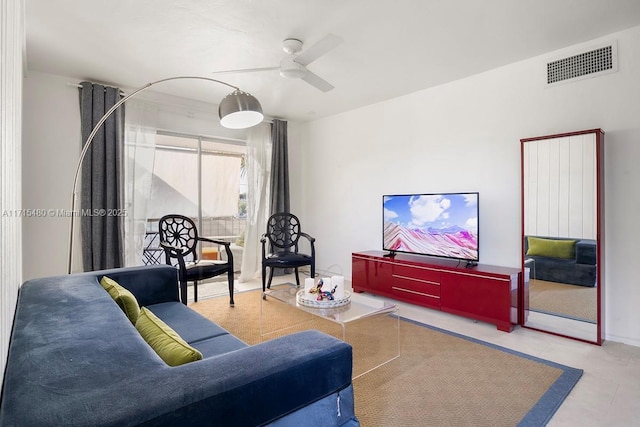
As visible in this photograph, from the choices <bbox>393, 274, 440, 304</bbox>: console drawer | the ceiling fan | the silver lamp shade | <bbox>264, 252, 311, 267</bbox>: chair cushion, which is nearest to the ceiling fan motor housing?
the ceiling fan

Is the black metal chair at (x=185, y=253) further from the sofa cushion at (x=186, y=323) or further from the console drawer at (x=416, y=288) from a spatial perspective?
the console drawer at (x=416, y=288)

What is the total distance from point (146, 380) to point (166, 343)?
0.34 metres

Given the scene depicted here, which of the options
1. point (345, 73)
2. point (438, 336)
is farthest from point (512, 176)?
point (345, 73)

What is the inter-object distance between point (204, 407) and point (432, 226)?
3283mm

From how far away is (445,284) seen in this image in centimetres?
335

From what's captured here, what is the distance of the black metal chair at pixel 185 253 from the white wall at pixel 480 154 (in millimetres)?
1976

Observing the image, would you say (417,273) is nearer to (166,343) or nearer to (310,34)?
(310,34)

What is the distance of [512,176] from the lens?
3.30 m

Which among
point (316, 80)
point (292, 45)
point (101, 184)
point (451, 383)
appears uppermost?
point (292, 45)

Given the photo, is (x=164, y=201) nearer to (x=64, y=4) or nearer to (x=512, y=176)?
(x=64, y=4)

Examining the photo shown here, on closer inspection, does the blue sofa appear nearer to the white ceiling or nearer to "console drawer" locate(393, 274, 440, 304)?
the white ceiling

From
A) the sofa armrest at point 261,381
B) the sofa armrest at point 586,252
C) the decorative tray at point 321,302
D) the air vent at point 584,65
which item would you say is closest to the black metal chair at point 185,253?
the decorative tray at point 321,302

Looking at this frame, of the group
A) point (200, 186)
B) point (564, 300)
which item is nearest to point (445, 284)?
point (564, 300)

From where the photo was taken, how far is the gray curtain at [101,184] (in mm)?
3633
